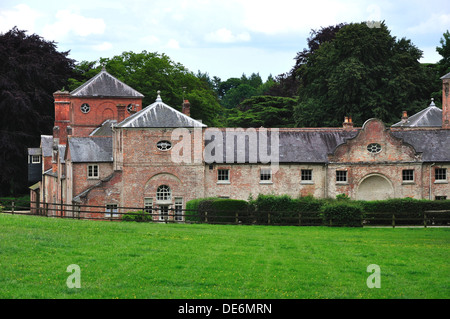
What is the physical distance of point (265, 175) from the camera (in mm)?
49562

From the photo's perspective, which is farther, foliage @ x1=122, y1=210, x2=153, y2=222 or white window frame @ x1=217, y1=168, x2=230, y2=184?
white window frame @ x1=217, y1=168, x2=230, y2=184

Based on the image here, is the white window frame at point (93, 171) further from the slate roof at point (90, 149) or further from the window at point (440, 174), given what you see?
the window at point (440, 174)

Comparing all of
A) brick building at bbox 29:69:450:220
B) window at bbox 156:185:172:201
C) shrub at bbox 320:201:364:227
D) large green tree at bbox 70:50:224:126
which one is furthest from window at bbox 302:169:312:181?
large green tree at bbox 70:50:224:126

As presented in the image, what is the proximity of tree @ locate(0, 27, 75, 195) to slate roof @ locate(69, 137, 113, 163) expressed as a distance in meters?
18.0

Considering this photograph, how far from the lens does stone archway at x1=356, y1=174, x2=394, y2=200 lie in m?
49.5

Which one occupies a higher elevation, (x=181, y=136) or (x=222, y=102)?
(x=222, y=102)

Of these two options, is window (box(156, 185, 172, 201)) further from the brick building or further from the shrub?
the shrub

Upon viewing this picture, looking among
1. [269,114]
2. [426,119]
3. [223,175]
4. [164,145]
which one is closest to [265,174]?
[223,175]

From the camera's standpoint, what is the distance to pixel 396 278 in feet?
64.7

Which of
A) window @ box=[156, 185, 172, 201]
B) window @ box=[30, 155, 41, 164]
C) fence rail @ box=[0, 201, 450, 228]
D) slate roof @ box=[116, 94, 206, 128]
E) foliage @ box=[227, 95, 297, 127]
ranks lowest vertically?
fence rail @ box=[0, 201, 450, 228]

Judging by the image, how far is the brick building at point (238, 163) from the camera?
47750 millimetres

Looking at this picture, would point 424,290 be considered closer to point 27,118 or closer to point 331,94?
point 331,94
